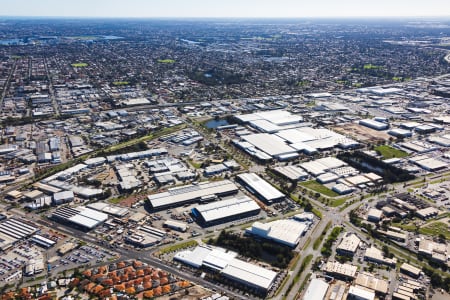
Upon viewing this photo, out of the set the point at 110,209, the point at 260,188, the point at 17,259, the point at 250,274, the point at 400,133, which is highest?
the point at 400,133

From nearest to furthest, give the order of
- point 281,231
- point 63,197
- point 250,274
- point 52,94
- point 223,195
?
point 250,274, point 281,231, point 63,197, point 223,195, point 52,94

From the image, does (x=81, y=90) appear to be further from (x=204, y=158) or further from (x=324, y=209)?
(x=324, y=209)

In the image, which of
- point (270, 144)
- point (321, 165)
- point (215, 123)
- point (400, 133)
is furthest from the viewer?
point (215, 123)

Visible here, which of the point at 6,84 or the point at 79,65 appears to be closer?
the point at 6,84

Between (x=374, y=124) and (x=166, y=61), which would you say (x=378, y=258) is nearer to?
(x=374, y=124)

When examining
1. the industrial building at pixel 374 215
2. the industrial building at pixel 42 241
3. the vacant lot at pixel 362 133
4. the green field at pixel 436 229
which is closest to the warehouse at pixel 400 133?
the vacant lot at pixel 362 133

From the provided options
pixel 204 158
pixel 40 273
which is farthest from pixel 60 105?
pixel 40 273

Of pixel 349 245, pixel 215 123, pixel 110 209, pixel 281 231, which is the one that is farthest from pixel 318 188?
pixel 215 123
